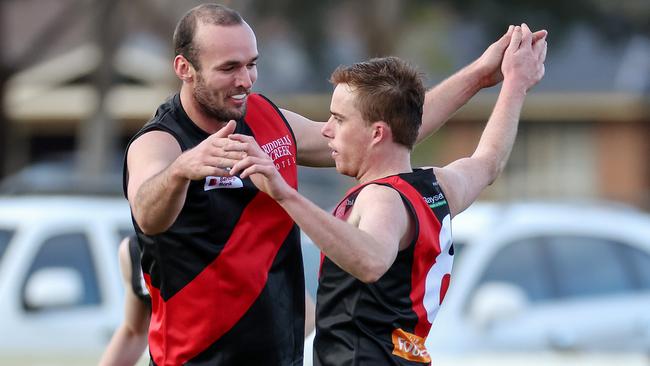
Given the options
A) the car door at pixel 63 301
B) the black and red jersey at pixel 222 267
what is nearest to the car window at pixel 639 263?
the car door at pixel 63 301

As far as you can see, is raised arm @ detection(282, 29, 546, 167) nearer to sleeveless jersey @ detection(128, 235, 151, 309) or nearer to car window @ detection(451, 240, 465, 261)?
sleeveless jersey @ detection(128, 235, 151, 309)

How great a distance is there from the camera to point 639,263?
9.41 metres

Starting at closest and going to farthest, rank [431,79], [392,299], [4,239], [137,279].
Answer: [392,299] → [137,279] → [4,239] → [431,79]

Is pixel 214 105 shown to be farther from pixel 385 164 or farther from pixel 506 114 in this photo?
pixel 506 114

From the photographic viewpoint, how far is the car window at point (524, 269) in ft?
30.0

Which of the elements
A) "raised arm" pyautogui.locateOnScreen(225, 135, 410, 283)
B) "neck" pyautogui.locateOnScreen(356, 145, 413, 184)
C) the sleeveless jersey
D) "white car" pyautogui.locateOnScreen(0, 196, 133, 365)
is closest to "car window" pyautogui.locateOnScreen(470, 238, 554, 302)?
"white car" pyautogui.locateOnScreen(0, 196, 133, 365)

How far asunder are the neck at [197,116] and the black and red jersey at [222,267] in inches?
0.7

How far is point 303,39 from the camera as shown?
79.8 ft

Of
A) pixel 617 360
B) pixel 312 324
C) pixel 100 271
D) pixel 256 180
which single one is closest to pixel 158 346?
pixel 312 324

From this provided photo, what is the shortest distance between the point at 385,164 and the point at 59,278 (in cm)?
490

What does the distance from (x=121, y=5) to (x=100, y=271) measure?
8.77m

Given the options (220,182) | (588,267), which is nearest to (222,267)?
(220,182)

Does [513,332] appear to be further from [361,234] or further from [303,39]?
[303,39]

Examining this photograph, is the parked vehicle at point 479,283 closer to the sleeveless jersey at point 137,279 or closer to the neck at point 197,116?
the sleeveless jersey at point 137,279
